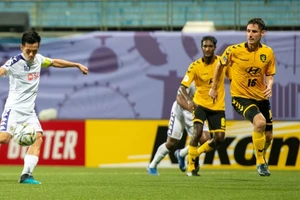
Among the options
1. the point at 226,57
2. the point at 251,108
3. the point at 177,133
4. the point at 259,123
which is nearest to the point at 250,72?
the point at 226,57

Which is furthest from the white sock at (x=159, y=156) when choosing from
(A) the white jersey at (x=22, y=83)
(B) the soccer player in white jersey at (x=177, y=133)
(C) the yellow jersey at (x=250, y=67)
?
(A) the white jersey at (x=22, y=83)

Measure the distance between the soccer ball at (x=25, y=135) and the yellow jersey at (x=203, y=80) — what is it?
343 cm

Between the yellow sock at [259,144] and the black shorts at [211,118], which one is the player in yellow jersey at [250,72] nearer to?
the yellow sock at [259,144]

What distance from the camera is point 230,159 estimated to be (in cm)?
1788

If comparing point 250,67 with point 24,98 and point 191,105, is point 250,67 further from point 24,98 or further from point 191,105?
point 24,98

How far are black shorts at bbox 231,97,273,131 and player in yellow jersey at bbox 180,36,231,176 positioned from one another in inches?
46.3

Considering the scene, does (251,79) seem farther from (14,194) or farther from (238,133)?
(238,133)

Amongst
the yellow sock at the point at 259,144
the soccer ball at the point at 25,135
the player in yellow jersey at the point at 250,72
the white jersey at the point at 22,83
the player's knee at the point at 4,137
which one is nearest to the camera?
the soccer ball at the point at 25,135

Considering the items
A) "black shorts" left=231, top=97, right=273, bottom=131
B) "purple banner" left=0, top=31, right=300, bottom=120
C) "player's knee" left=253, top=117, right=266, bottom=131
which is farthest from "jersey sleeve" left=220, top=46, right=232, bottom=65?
"purple banner" left=0, top=31, right=300, bottom=120

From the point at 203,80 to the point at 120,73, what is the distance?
6.79 meters

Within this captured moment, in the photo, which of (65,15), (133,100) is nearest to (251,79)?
(133,100)

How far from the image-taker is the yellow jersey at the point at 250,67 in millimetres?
12445

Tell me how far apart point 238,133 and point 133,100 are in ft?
10.8

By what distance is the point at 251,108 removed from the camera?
1225 cm
